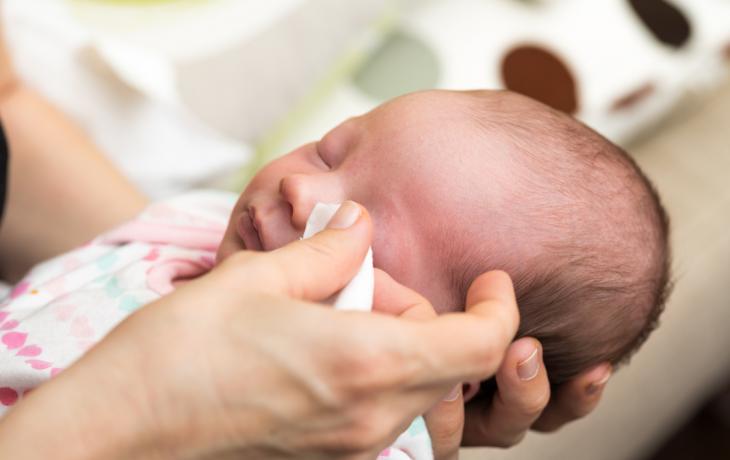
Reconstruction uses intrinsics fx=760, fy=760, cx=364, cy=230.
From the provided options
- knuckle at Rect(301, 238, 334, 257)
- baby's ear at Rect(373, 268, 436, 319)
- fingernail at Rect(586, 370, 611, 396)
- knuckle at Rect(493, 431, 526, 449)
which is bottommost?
knuckle at Rect(493, 431, 526, 449)

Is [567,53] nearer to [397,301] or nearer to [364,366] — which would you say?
[397,301]

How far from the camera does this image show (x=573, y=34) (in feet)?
5.23

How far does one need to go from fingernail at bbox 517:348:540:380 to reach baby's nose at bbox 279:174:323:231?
0.94 feet

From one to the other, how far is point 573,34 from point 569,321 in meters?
0.88

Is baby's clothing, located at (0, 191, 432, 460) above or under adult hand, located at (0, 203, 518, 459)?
under

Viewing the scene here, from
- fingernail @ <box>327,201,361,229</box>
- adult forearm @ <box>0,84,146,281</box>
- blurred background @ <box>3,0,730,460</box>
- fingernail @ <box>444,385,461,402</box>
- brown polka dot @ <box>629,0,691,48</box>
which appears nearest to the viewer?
fingernail @ <box>327,201,361,229</box>

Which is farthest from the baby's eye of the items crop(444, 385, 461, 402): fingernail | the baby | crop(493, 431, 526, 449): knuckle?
crop(493, 431, 526, 449): knuckle

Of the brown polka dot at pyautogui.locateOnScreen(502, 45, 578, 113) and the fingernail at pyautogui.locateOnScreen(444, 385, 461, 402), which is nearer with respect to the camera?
the fingernail at pyautogui.locateOnScreen(444, 385, 461, 402)

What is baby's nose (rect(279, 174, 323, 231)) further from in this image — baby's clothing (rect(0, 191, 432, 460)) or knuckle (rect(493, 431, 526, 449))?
knuckle (rect(493, 431, 526, 449))

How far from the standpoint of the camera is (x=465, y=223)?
86 centimetres

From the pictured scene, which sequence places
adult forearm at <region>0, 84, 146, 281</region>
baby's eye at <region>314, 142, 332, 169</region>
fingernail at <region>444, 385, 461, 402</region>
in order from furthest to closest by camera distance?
adult forearm at <region>0, 84, 146, 281</region>, baby's eye at <region>314, 142, 332, 169</region>, fingernail at <region>444, 385, 461, 402</region>

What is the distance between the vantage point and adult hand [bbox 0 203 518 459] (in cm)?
53

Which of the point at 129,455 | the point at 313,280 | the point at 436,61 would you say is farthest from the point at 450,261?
the point at 436,61

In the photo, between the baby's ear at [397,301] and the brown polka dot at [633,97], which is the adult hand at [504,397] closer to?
the baby's ear at [397,301]
